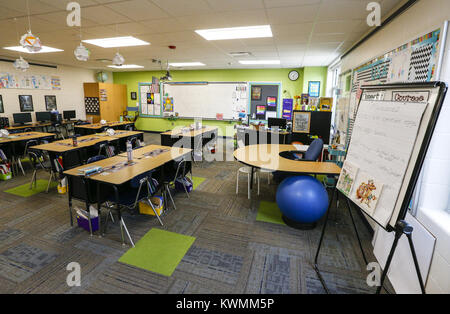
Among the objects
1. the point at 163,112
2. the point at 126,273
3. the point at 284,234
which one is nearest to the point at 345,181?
the point at 284,234

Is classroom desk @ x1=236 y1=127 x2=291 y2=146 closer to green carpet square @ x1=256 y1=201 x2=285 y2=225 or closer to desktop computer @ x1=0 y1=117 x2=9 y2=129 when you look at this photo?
green carpet square @ x1=256 y1=201 x2=285 y2=225

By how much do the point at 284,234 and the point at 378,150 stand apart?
1753mm

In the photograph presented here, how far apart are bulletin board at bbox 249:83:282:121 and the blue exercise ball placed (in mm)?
6179

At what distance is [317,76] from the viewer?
8.03 meters

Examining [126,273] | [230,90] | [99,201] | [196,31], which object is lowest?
[126,273]

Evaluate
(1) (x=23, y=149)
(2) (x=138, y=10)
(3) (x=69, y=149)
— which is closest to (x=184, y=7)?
(2) (x=138, y=10)

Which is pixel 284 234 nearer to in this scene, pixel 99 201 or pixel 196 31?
pixel 99 201

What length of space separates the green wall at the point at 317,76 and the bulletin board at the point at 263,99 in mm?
1080

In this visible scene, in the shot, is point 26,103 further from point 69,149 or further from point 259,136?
point 259,136

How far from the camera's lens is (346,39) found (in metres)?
4.60

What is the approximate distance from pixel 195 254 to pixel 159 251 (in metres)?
0.42

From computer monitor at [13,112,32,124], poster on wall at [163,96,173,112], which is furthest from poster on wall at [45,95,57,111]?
poster on wall at [163,96,173,112]

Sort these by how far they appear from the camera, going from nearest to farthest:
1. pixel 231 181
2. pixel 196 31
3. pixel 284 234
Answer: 1. pixel 284 234
2. pixel 196 31
3. pixel 231 181

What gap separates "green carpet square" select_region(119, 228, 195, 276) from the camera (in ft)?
8.01
